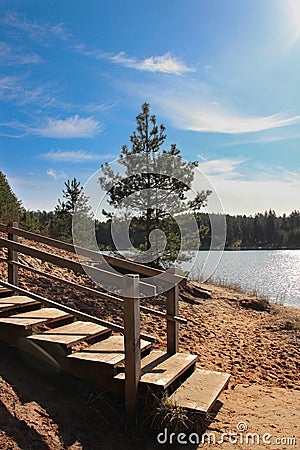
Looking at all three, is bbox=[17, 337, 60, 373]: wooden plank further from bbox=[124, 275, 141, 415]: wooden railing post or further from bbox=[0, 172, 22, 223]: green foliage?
bbox=[0, 172, 22, 223]: green foliage

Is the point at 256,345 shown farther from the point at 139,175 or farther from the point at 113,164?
the point at 113,164

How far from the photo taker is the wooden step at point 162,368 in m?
2.94

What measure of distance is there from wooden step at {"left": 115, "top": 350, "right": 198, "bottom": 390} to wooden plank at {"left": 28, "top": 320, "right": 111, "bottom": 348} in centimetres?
51

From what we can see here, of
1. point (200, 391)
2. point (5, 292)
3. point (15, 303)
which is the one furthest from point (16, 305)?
point (200, 391)

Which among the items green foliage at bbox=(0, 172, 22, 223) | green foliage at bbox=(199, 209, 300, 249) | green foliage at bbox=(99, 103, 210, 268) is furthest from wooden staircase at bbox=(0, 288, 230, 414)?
green foliage at bbox=(199, 209, 300, 249)

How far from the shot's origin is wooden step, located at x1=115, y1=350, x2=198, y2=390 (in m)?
2.94

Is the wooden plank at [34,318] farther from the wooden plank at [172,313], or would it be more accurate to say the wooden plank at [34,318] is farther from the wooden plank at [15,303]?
the wooden plank at [172,313]

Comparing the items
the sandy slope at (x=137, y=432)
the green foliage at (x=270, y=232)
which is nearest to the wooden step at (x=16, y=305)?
the sandy slope at (x=137, y=432)

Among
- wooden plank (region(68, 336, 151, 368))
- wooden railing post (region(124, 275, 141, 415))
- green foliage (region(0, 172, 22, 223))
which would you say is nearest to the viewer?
wooden railing post (region(124, 275, 141, 415))

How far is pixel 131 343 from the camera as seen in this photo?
2.93 metres

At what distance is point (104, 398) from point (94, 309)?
10.4 feet

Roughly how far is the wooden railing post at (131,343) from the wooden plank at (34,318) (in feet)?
3.26

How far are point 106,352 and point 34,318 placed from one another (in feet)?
2.69

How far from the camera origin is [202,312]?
766cm
